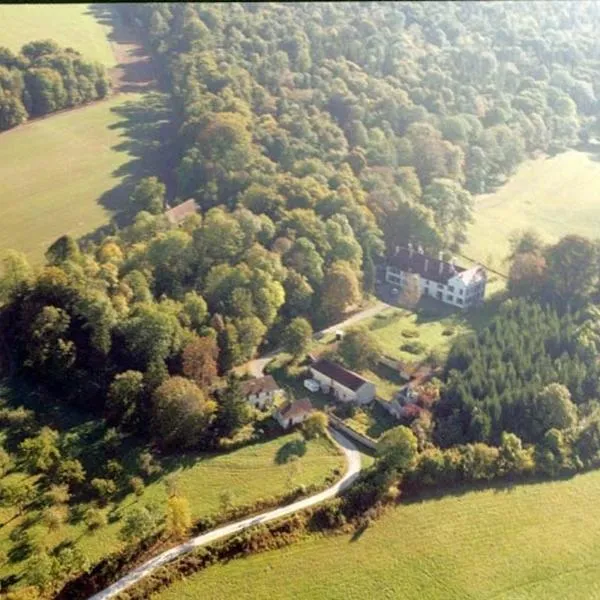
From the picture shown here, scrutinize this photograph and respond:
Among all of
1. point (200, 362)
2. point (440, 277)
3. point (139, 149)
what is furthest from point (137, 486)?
point (139, 149)

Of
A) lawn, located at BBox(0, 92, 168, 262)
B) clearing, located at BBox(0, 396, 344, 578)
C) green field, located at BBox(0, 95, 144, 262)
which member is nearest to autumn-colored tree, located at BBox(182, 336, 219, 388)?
clearing, located at BBox(0, 396, 344, 578)

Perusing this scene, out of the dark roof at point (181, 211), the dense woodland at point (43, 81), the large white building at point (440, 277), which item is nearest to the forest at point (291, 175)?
the dark roof at point (181, 211)

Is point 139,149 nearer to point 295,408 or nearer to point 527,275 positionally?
point 527,275

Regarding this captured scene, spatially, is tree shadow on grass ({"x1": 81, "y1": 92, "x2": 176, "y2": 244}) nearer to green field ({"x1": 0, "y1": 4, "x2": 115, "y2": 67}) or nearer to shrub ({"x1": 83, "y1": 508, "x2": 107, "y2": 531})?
green field ({"x1": 0, "y1": 4, "x2": 115, "y2": 67})

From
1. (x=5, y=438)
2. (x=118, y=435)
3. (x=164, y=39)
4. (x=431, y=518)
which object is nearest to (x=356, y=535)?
(x=431, y=518)

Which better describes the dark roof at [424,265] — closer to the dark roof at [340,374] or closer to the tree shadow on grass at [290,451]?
the dark roof at [340,374]
